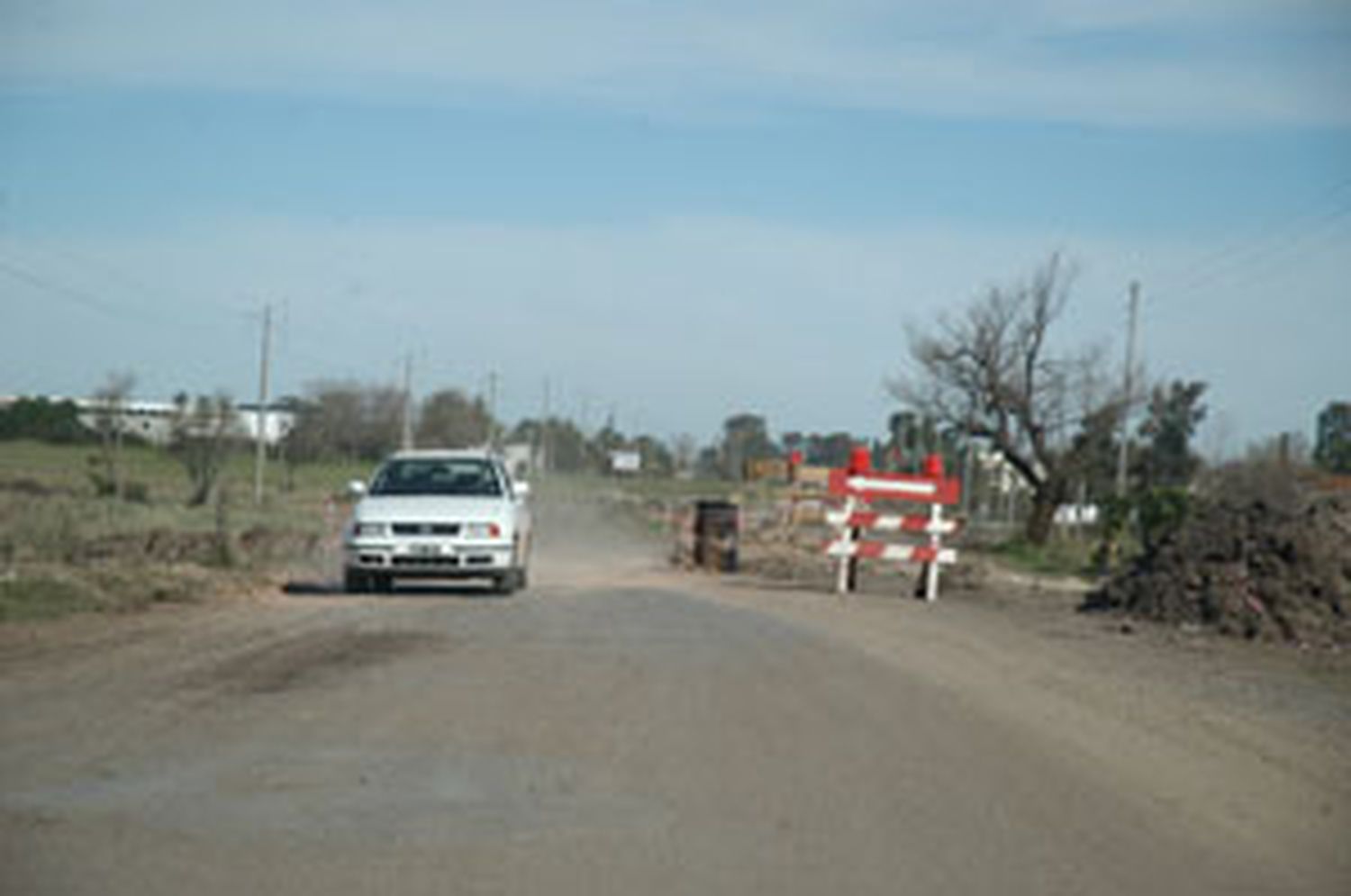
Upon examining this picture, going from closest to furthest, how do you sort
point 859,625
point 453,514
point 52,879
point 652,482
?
point 52,879, point 859,625, point 453,514, point 652,482

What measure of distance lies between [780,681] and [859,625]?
4920 mm

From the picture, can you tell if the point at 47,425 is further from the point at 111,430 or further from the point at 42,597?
the point at 42,597

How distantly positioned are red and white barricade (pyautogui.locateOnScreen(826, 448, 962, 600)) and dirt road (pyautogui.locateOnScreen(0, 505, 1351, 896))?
5660mm

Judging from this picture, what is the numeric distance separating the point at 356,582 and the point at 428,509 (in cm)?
129

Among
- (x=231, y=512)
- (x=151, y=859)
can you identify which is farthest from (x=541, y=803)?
(x=231, y=512)

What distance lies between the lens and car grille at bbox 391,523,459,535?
63.5ft

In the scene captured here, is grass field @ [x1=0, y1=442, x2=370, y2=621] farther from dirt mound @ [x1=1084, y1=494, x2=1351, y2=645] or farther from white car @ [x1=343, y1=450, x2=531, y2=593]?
dirt mound @ [x1=1084, y1=494, x2=1351, y2=645]

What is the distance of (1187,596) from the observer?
57.2 feet

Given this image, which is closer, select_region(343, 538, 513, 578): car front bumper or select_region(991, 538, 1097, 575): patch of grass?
select_region(343, 538, 513, 578): car front bumper

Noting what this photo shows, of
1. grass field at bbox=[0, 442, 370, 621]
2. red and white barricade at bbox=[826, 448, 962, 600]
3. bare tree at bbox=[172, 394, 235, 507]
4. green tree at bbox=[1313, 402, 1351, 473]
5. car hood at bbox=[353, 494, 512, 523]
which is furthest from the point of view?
green tree at bbox=[1313, 402, 1351, 473]

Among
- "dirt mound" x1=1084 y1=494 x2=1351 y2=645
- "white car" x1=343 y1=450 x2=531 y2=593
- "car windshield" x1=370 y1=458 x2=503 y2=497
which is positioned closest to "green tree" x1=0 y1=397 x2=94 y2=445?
"car windshield" x1=370 y1=458 x2=503 y2=497

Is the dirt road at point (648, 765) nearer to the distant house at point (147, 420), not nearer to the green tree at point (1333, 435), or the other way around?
the distant house at point (147, 420)

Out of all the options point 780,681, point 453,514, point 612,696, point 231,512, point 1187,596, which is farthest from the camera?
point 231,512

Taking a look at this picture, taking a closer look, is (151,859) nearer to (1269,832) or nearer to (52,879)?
(52,879)
